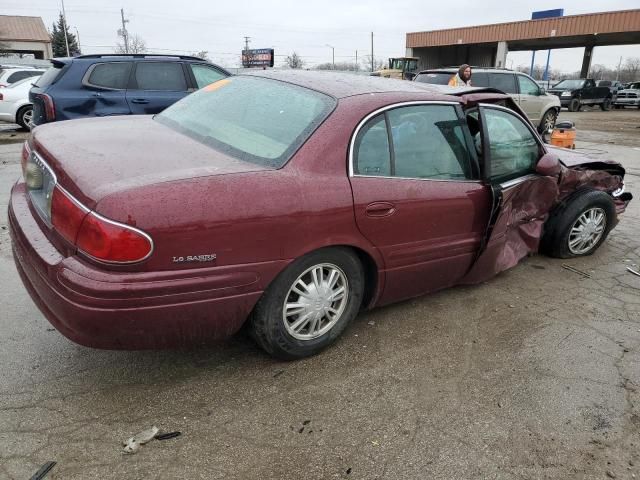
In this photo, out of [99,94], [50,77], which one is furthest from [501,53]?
[50,77]

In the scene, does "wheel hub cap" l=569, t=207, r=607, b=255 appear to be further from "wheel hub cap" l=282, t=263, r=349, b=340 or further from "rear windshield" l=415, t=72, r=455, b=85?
"rear windshield" l=415, t=72, r=455, b=85

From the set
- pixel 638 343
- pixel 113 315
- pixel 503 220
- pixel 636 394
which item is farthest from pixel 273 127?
pixel 638 343

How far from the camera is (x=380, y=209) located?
2.87m

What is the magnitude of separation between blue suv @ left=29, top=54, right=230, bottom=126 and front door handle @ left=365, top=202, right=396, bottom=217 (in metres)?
5.80

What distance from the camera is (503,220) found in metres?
3.66

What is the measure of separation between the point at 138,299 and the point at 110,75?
256 inches

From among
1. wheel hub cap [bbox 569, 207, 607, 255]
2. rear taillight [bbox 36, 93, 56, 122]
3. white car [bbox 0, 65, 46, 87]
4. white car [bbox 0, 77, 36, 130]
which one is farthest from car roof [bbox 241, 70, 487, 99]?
white car [bbox 0, 65, 46, 87]

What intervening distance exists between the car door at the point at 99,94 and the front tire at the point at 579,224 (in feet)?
19.9

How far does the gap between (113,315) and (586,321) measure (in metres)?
3.10

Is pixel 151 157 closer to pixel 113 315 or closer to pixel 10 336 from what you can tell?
pixel 113 315

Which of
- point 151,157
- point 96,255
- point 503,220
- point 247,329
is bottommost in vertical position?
point 247,329

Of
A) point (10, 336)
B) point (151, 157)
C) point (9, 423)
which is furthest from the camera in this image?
point (10, 336)

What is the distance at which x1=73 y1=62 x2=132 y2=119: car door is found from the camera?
7.30m

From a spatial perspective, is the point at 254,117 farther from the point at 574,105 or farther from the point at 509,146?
the point at 574,105
